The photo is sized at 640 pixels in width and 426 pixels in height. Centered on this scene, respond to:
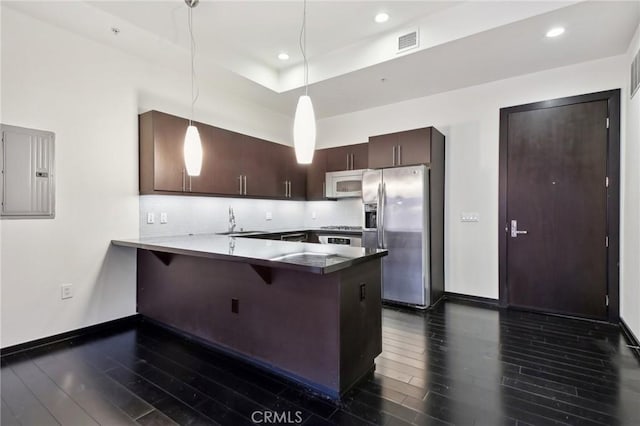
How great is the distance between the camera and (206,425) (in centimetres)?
171

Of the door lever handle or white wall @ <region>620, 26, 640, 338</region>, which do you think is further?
the door lever handle

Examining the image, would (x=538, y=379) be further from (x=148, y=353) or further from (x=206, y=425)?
(x=148, y=353)

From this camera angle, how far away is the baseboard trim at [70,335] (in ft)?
8.37

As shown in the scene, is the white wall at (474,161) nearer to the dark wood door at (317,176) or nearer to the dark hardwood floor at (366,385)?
the dark hardwood floor at (366,385)

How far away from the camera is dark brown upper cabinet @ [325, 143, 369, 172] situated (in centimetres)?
472

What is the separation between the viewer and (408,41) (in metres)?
3.16

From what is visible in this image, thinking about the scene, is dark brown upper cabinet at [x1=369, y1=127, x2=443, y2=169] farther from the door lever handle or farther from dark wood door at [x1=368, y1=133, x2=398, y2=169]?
the door lever handle

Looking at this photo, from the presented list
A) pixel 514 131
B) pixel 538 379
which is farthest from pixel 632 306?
pixel 514 131

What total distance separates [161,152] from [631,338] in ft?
15.9

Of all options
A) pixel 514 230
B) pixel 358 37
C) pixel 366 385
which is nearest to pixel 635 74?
pixel 514 230

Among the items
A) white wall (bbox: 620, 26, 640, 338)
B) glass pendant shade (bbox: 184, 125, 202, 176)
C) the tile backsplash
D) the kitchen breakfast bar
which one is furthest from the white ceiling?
the kitchen breakfast bar

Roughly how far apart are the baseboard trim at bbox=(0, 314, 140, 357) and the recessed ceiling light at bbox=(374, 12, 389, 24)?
393cm

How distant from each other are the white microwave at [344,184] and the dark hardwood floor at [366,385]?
92.3 inches

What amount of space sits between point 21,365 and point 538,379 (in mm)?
3766
